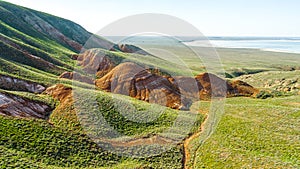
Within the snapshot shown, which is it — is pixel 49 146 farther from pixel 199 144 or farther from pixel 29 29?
pixel 29 29

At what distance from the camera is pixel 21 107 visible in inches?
1431

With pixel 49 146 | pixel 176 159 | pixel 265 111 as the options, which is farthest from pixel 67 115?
pixel 265 111

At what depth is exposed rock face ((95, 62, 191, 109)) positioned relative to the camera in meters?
49.4

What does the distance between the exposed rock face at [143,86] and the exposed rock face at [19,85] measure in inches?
558

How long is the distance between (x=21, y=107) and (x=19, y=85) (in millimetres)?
12105

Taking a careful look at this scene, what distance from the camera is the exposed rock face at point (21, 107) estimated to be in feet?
113

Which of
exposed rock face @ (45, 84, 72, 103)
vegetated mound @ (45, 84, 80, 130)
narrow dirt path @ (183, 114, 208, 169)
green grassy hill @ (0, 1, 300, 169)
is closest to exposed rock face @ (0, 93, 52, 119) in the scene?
green grassy hill @ (0, 1, 300, 169)

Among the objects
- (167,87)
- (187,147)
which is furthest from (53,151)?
(167,87)

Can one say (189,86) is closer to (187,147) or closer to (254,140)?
(187,147)

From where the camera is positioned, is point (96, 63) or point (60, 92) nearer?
point (60, 92)

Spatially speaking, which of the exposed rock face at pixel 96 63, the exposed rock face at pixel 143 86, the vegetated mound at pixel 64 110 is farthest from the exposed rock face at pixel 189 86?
the vegetated mound at pixel 64 110

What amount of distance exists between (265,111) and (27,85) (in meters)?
41.4

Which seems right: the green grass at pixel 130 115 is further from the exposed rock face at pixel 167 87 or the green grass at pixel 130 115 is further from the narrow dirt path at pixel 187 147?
the exposed rock face at pixel 167 87

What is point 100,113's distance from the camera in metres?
39.3
